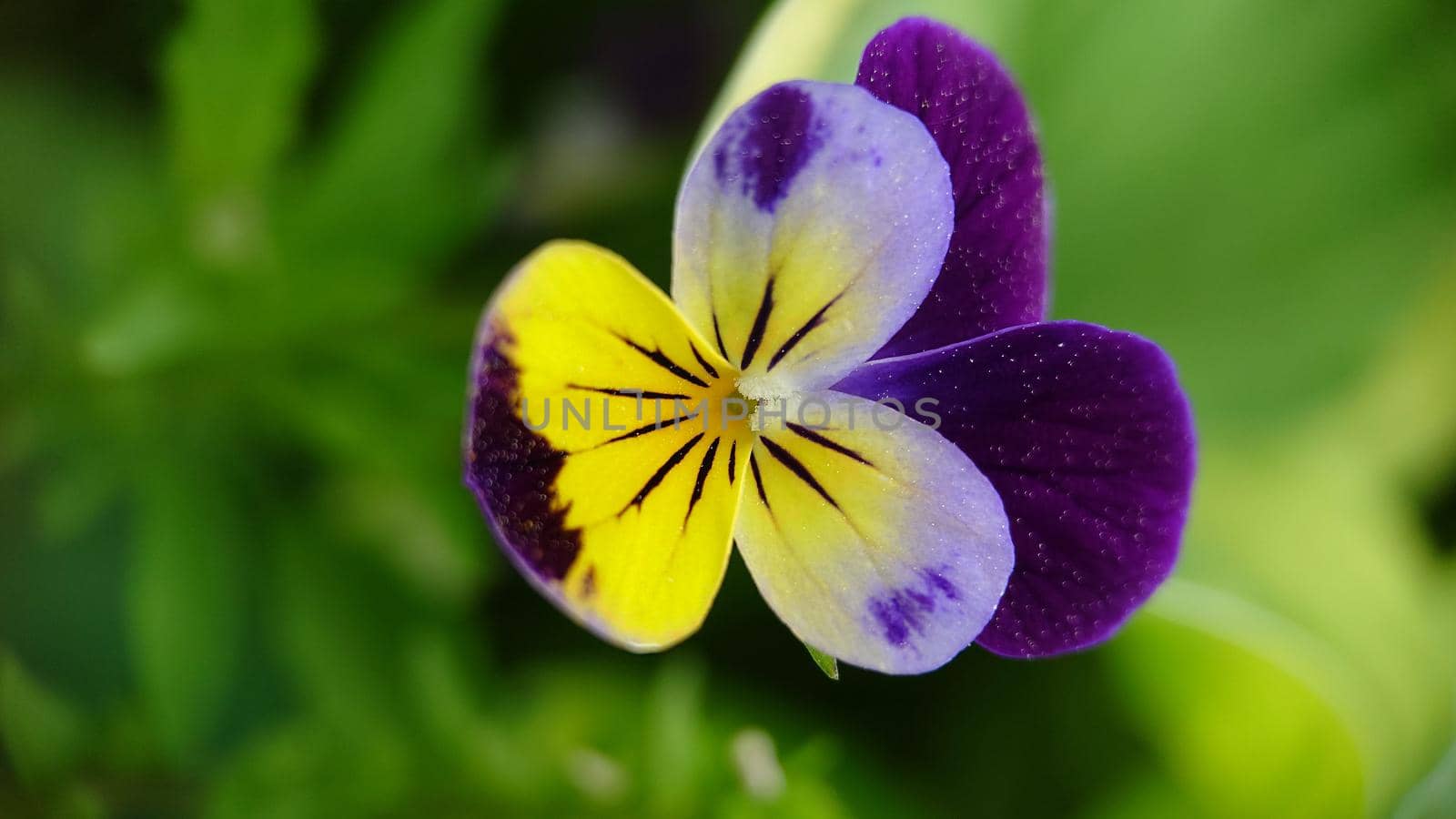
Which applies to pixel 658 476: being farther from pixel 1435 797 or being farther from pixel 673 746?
pixel 1435 797

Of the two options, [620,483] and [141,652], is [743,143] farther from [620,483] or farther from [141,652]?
[141,652]

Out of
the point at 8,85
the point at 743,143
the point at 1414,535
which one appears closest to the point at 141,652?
the point at 8,85

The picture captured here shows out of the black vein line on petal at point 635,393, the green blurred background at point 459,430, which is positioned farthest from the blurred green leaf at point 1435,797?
the black vein line on petal at point 635,393

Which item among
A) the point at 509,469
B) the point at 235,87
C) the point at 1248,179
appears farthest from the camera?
the point at 1248,179

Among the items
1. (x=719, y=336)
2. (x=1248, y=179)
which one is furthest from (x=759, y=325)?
(x=1248, y=179)

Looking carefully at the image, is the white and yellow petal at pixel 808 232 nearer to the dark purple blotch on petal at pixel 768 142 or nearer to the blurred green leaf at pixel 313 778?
the dark purple blotch on petal at pixel 768 142

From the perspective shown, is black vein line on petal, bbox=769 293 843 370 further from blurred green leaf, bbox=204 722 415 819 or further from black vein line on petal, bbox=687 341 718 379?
blurred green leaf, bbox=204 722 415 819
